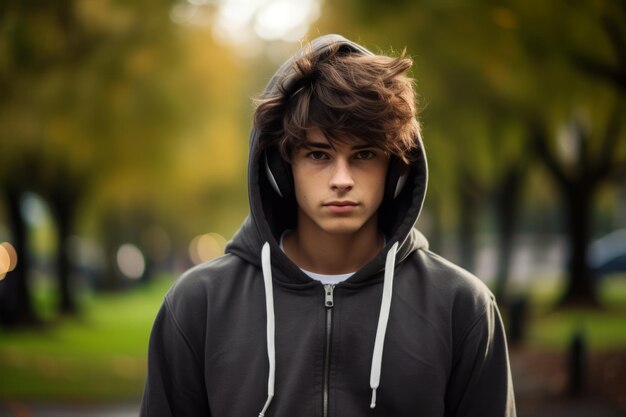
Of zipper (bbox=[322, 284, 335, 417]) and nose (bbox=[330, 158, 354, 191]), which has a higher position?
nose (bbox=[330, 158, 354, 191])

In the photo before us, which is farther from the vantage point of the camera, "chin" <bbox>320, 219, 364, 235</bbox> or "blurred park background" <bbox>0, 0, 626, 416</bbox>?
"blurred park background" <bbox>0, 0, 626, 416</bbox>

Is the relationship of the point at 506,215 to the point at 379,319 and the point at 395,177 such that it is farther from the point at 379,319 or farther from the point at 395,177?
the point at 379,319

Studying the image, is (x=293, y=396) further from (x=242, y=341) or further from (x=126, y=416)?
(x=126, y=416)

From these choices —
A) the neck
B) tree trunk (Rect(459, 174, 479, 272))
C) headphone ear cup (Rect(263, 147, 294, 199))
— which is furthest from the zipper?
tree trunk (Rect(459, 174, 479, 272))

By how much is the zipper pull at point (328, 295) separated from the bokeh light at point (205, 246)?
49.8 meters

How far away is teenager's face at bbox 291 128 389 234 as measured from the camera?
3.01 meters

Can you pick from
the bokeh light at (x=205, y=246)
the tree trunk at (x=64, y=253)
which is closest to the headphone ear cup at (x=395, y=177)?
the tree trunk at (x=64, y=253)

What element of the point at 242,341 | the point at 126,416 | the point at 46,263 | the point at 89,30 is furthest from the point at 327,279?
the point at 46,263

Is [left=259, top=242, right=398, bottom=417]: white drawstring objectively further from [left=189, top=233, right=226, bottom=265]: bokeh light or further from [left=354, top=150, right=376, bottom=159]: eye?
[left=189, top=233, right=226, bottom=265]: bokeh light

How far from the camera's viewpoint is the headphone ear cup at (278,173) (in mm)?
3285

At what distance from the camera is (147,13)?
14.4 metres

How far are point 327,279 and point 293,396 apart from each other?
19.1 inches

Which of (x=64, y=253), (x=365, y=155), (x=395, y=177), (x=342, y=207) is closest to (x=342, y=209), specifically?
(x=342, y=207)

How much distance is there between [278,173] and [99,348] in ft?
53.9
